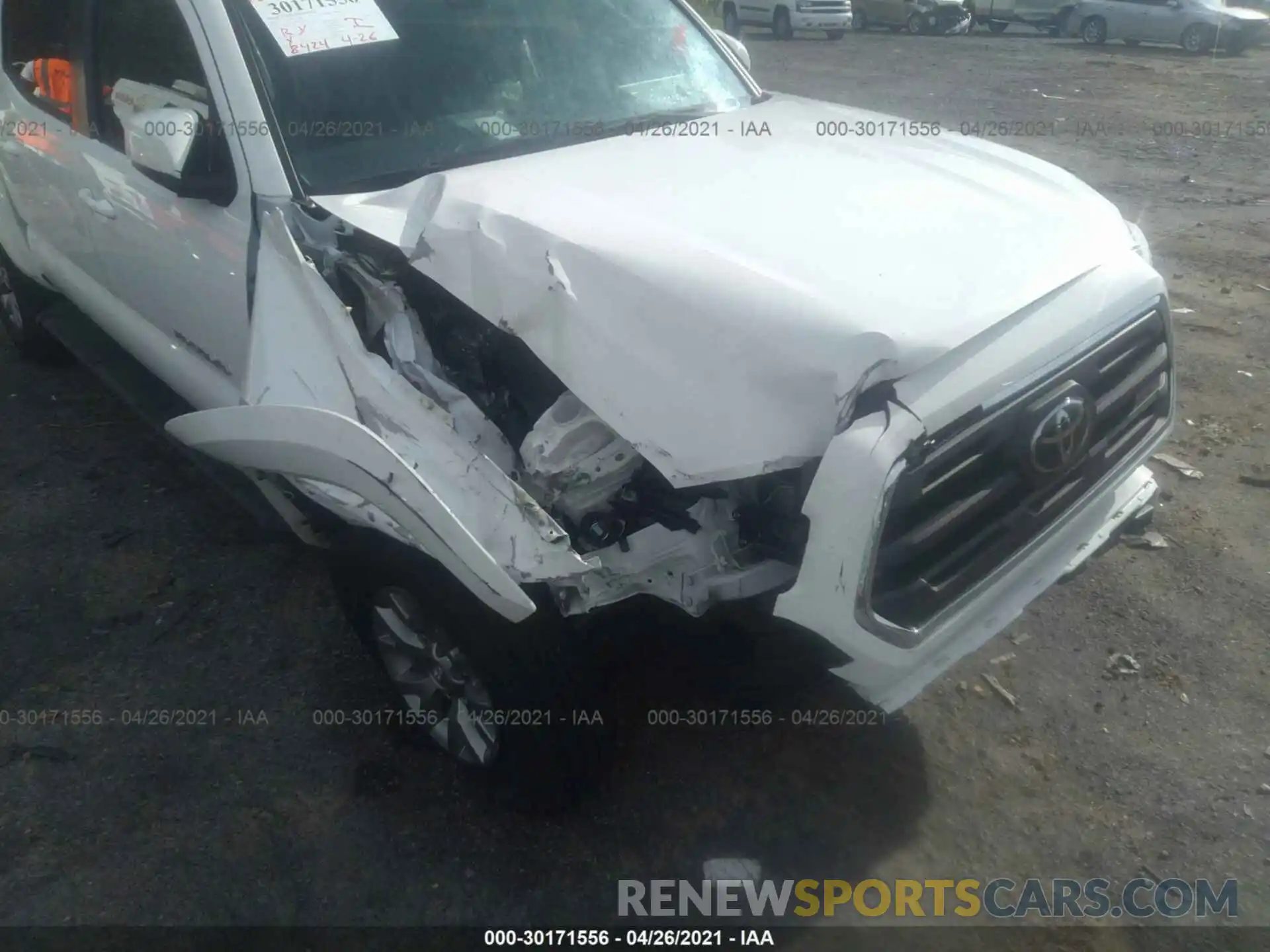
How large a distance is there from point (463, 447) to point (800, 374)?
72cm

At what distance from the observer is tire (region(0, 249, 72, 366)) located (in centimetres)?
462

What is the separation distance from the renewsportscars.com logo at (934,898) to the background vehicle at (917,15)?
855 inches

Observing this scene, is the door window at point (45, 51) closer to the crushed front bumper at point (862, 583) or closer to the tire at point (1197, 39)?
the crushed front bumper at point (862, 583)

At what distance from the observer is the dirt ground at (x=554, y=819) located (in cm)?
234

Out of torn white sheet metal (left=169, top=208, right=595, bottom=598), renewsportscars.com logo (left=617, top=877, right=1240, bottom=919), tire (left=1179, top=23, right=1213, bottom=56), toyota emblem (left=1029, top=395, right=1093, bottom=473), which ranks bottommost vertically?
tire (left=1179, top=23, right=1213, bottom=56)

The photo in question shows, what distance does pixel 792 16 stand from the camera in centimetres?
1912

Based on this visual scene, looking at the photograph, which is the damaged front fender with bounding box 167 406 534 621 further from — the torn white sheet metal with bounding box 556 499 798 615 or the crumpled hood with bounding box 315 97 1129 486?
the crumpled hood with bounding box 315 97 1129 486

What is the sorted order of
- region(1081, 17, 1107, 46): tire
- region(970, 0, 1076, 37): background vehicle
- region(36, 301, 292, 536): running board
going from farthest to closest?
region(970, 0, 1076, 37): background vehicle → region(1081, 17, 1107, 46): tire → region(36, 301, 292, 536): running board

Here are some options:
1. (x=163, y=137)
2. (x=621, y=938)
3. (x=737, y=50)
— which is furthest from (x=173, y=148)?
(x=737, y=50)

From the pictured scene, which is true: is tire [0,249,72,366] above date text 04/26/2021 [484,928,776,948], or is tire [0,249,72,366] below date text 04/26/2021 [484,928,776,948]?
above

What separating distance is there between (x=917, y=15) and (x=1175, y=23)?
536 centimetres

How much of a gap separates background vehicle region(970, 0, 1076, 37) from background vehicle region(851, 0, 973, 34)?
1.10 feet

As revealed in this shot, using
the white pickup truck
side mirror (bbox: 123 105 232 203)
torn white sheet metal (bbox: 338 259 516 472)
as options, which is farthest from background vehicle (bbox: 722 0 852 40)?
torn white sheet metal (bbox: 338 259 516 472)

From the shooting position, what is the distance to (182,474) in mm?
4035
